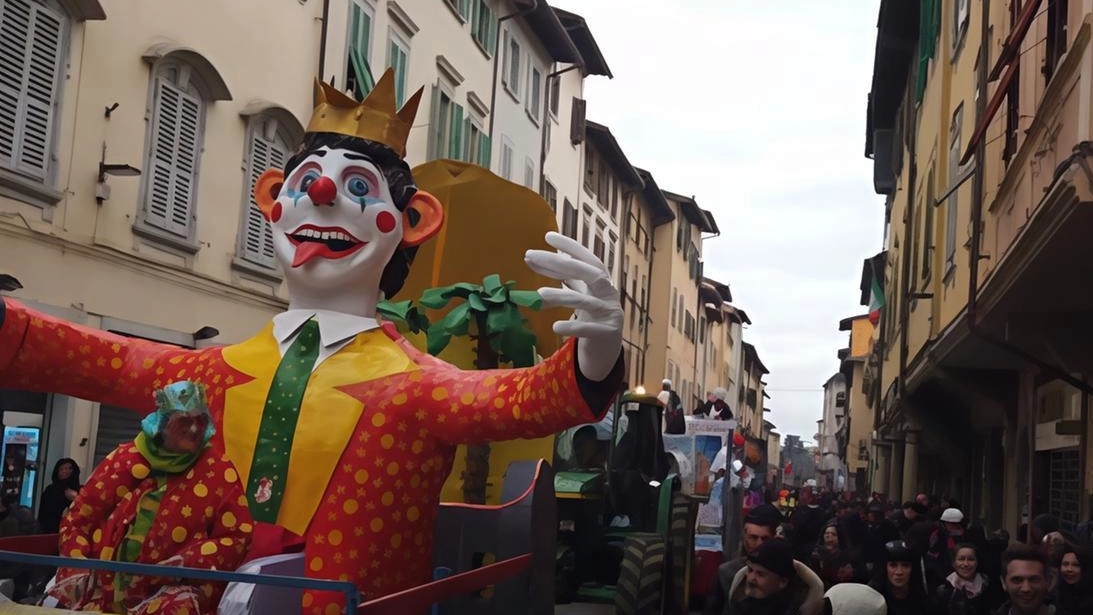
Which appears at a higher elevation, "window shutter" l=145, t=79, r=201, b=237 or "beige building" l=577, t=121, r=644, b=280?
"beige building" l=577, t=121, r=644, b=280

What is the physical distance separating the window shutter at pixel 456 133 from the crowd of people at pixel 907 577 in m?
13.5

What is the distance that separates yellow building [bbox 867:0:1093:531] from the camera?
8.81 m

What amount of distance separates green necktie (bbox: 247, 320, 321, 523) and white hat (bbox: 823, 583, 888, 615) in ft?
6.97

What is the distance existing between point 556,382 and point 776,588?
4.46 ft

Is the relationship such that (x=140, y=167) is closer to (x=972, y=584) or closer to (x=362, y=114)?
(x=362, y=114)

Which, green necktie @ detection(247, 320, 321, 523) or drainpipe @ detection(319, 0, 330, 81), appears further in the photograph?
drainpipe @ detection(319, 0, 330, 81)

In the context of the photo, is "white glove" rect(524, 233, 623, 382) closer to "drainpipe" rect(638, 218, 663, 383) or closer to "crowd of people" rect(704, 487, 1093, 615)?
"crowd of people" rect(704, 487, 1093, 615)

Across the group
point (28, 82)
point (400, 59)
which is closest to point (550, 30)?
point (400, 59)

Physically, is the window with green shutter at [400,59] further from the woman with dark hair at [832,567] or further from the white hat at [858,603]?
the white hat at [858,603]

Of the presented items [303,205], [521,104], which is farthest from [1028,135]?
[521,104]

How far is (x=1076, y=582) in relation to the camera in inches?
263

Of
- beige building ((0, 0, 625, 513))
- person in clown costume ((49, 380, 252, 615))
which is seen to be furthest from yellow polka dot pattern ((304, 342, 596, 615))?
beige building ((0, 0, 625, 513))

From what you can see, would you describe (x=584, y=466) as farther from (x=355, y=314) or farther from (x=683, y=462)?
(x=355, y=314)

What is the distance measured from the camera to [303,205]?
203 inches
